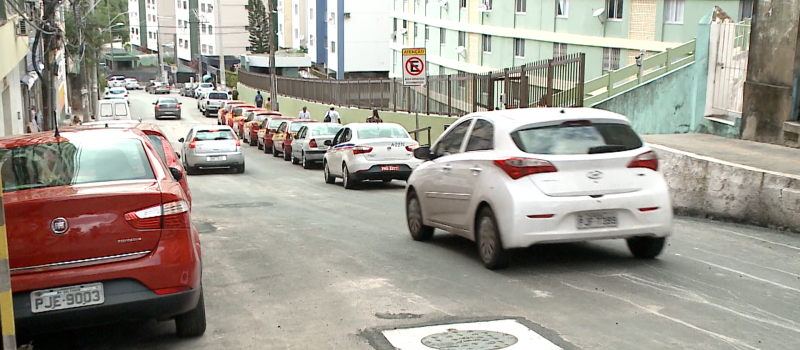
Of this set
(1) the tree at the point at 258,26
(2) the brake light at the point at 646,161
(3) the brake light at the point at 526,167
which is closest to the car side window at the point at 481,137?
(3) the brake light at the point at 526,167

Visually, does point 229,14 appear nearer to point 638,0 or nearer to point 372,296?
point 638,0

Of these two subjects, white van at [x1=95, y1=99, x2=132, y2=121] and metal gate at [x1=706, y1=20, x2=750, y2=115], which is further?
white van at [x1=95, y1=99, x2=132, y2=121]

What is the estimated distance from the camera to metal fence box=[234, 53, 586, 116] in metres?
19.9

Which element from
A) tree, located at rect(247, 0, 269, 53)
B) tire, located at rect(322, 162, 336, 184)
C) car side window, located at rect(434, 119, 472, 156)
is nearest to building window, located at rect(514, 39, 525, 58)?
tire, located at rect(322, 162, 336, 184)

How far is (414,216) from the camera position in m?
10.7

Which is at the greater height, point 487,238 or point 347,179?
point 487,238

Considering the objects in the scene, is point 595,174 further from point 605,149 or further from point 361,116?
point 361,116

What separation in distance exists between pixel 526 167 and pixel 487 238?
939mm

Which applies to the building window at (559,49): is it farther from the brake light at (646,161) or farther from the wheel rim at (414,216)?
the brake light at (646,161)

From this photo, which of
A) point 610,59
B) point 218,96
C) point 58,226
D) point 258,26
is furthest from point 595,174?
point 258,26

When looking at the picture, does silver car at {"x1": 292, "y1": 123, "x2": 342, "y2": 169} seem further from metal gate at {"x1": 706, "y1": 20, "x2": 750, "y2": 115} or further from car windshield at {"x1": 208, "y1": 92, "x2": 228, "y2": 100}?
car windshield at {"x1": 208, "y1": 92, "x2": 228, "y2": 100}

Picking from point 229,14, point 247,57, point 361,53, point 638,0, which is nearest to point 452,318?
point 638,0

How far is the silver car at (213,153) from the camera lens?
25.2 metres

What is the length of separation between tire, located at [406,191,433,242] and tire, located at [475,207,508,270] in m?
1.73
